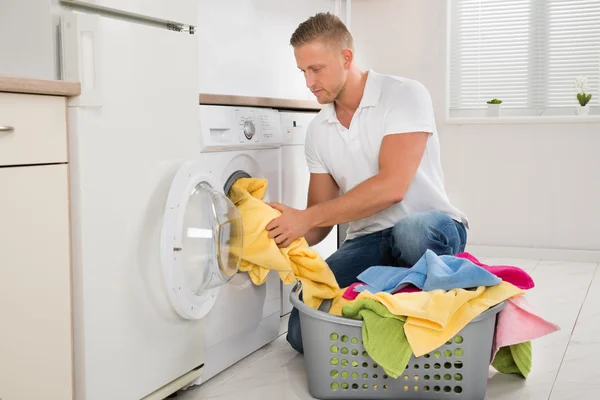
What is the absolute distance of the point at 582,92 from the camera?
3932mm

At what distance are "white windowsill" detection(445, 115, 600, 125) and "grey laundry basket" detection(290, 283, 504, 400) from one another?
236cm

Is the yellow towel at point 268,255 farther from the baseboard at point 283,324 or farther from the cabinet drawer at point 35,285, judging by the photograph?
the cabinet drawer at point 35,285

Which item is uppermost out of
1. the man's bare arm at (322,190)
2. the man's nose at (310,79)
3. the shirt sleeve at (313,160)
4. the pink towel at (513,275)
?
the man's nose at (310,79)

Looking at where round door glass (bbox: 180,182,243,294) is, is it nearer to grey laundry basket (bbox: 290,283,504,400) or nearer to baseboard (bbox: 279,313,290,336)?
grey laundry basket (bbox: 290,283,504,400)

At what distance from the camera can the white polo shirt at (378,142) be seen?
7.23 feet

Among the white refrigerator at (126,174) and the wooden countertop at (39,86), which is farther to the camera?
the white refrigerator at (126,174)

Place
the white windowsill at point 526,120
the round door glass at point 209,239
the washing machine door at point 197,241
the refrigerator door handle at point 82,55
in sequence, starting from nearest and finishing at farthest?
the refrigerator door handle at point 82,55 < the washing machine door at point 197,241 < the round door glass at point 209,239 < the white windowsill at point 526,120

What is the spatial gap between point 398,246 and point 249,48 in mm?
1211

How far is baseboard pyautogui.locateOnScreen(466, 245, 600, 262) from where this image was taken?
3881mm

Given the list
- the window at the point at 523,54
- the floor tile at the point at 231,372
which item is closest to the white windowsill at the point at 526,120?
the window at the point at 523,54

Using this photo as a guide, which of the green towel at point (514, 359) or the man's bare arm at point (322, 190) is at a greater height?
the man's bare arm at point (322, 190)

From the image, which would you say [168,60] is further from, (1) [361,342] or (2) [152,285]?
(1) [361,342]

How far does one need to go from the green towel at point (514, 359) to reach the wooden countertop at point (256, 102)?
3.58ft

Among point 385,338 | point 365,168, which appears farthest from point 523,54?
point 385,338
